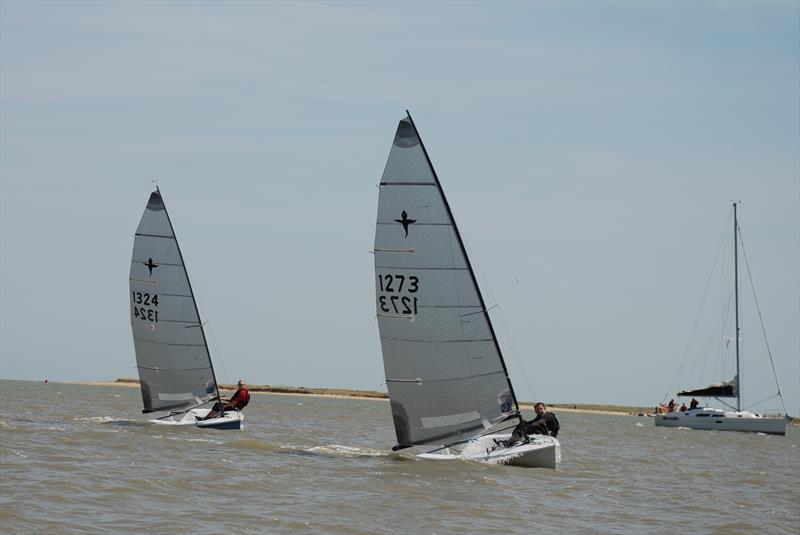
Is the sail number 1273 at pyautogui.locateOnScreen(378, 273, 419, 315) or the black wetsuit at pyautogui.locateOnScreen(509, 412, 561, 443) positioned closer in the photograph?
the sail number 1273 at pyautogui.locateOnScreen(378, 273, 419, 315)

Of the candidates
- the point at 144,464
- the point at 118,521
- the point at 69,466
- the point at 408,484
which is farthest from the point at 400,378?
the point at 118,521

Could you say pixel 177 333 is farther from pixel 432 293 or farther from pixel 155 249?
pixel 432 293

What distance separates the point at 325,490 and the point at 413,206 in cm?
727

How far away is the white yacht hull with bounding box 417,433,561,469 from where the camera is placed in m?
25.1

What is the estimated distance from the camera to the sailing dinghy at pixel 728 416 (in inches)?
2598

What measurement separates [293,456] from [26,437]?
6.57 m

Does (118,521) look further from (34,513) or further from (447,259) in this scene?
(447,259)

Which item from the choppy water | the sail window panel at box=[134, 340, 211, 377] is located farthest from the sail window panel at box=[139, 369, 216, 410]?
the choppy water

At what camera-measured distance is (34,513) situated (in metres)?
16.1

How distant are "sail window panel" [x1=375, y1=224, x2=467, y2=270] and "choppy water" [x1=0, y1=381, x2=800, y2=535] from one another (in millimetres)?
4453

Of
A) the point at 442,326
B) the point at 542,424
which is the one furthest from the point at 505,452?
the point at 442,326

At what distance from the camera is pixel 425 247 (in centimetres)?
2512

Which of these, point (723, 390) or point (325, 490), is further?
point (723, 390)

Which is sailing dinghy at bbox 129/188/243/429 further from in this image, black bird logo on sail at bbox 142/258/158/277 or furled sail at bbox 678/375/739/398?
furled sail at bbox 678/375/739/398
